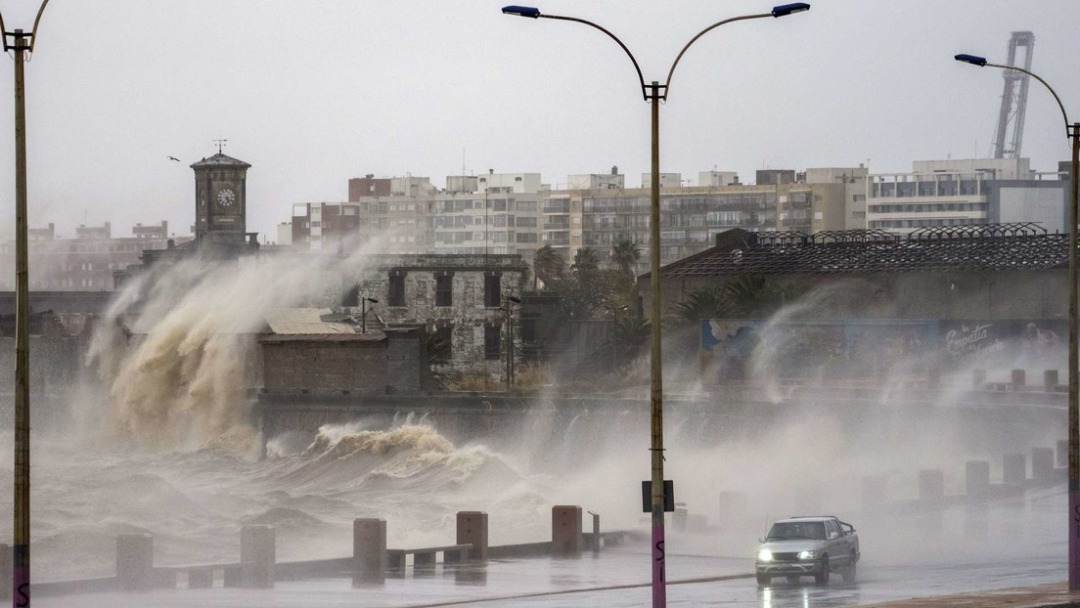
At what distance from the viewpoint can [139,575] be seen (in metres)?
32.7

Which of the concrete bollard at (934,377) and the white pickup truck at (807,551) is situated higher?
the concrete bollard at (934,377)

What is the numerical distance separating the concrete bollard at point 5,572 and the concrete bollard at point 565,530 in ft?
42.2

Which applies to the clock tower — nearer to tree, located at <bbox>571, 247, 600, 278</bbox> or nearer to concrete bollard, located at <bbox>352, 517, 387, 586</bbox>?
tree, located at <bbox>571, 247, 600, 278</bbox>

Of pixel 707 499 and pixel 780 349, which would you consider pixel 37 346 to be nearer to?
pixel 780 349

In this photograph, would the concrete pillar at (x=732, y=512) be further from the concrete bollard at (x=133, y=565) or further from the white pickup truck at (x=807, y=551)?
the concrete bollard at (x=133, y=565)

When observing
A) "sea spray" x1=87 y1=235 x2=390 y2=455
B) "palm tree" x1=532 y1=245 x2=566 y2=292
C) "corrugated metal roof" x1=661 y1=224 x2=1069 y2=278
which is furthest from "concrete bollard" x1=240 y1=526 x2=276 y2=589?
"palm tree" x1=532 y1=245 x2=566 y2=292

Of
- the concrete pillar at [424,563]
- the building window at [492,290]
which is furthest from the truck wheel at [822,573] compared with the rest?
the building window at [492,290]

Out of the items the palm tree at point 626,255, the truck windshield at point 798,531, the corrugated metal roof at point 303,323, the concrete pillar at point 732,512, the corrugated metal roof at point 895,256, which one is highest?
the palm tree at point 626,255

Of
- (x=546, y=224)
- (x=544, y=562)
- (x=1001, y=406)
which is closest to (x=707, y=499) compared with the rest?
(x=1001, y=406)

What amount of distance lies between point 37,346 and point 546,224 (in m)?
95.8

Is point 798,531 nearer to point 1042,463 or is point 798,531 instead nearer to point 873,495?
point 873,495

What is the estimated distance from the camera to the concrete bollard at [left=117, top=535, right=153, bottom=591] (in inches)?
1282

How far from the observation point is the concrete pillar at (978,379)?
75325 millimetres

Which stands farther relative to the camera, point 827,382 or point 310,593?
point 827,382
